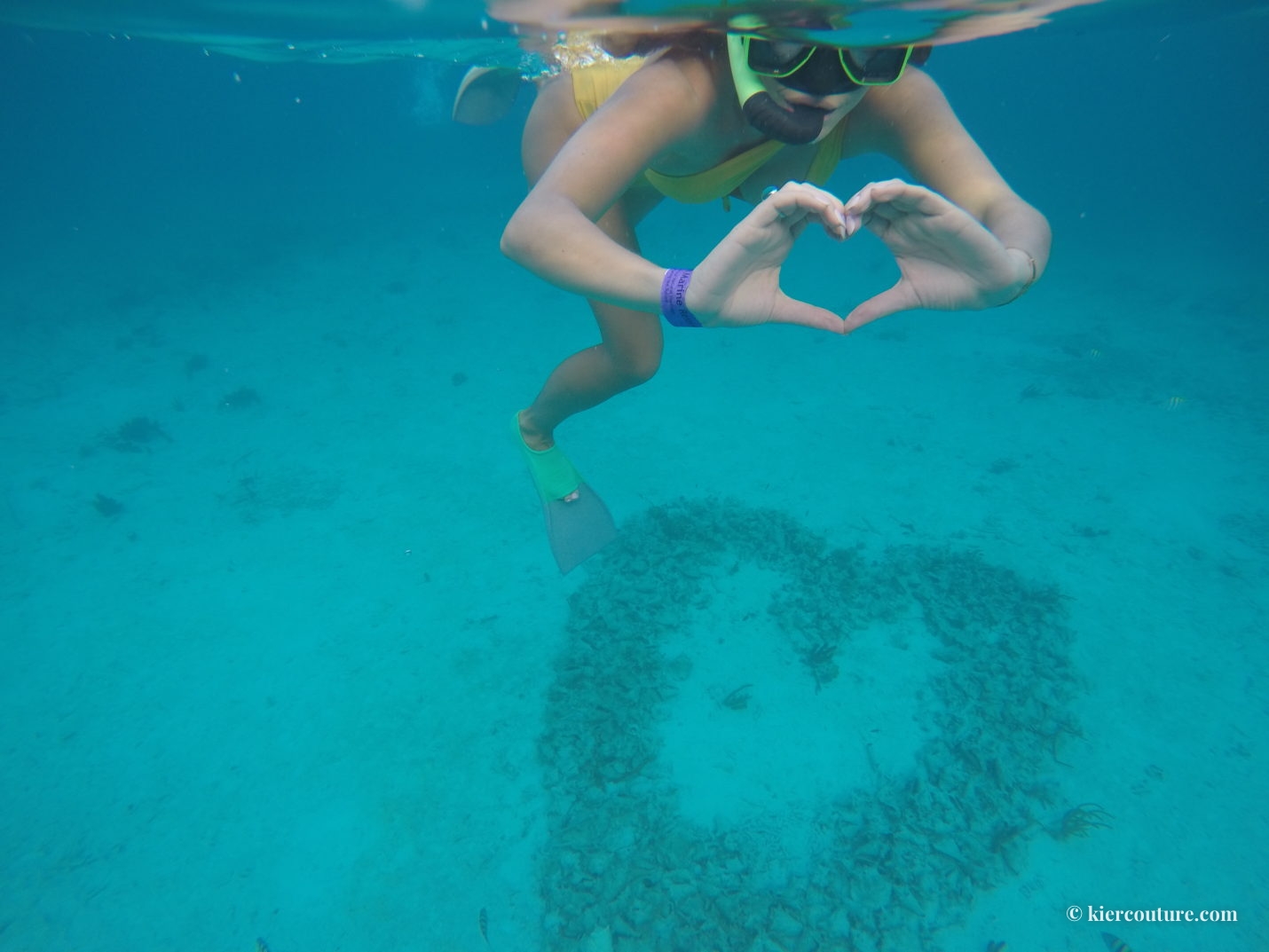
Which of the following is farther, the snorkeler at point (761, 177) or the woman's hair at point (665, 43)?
the woman's hair at point (665, 43)

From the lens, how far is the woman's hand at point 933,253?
1.50m

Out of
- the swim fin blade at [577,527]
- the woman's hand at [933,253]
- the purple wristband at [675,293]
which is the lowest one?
the swim fin blade at [577,527]

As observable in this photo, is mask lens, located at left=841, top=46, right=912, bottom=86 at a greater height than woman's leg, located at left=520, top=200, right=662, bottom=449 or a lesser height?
greater

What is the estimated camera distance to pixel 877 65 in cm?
219

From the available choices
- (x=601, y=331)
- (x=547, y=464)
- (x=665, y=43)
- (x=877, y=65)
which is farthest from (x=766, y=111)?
(x=547, y=464)

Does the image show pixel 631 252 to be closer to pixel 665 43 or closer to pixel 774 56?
pixel 774 56

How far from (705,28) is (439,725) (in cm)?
514

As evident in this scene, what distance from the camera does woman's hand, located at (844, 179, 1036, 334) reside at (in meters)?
1.50

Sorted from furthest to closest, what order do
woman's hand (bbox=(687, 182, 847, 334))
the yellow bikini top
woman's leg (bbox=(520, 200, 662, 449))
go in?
woman's leg (bbox=(520, 200, 662, 449)) < the yellow bikini top < woman's hand (bbox=(687, 182, 847, 334))

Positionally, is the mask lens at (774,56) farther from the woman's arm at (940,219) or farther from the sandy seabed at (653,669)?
the sandy seabed at (653,669)

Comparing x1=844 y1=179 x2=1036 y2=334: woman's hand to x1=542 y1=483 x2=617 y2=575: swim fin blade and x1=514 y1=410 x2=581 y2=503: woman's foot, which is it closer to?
x1=514 y1=410 x2=581 y2=503: woman's foot

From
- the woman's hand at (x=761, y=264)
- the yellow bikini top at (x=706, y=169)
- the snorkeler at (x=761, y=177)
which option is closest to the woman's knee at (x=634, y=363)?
the snorkeler at (x=761, y=177)

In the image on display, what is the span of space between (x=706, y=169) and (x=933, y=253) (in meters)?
1.30

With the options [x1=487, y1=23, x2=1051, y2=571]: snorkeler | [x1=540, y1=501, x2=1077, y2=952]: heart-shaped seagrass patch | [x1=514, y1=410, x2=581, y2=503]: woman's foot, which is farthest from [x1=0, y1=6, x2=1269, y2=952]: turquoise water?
[x1=487, y1=23, x2=1051, y2=571]: snorkeler
